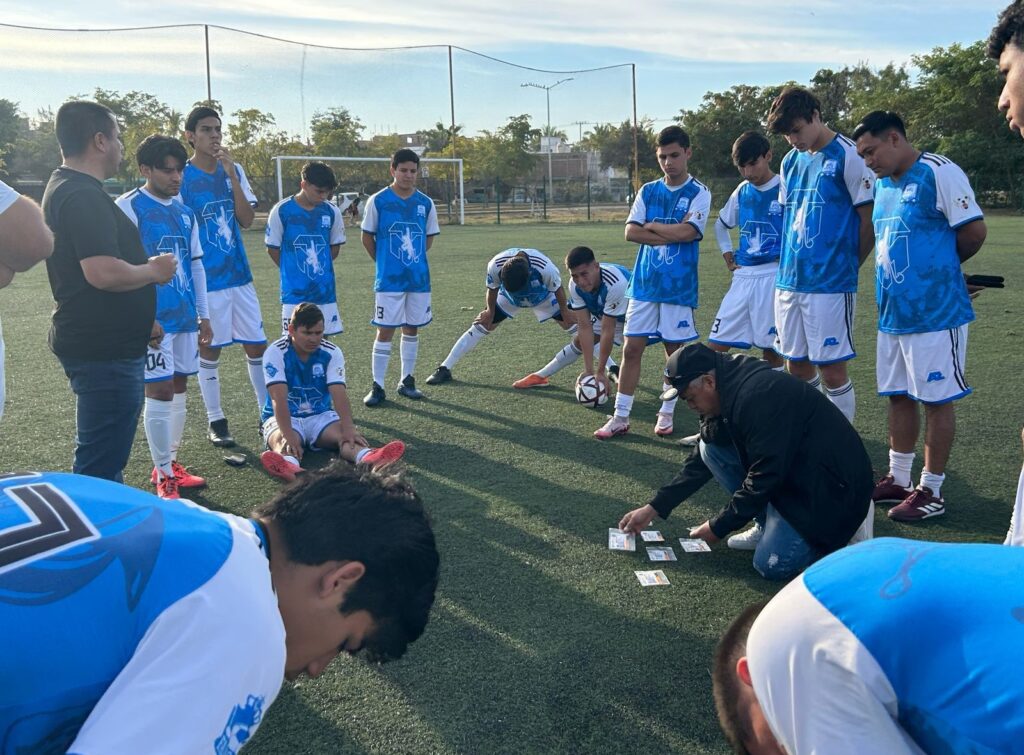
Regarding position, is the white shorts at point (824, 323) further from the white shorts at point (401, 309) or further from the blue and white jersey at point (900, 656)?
the blue and white jersey at point (900, 656)

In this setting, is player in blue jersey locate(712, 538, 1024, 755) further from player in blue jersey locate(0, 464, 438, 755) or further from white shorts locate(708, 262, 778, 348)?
white shorts locate(708, 262, 778, 348)

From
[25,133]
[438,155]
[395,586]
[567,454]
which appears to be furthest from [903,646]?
[25,133]

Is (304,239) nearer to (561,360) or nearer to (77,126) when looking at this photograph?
(561,360)

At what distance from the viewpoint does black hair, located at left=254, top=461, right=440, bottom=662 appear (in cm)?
146

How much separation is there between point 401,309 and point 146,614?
6036 mm

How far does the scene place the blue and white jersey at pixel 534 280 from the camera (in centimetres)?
727

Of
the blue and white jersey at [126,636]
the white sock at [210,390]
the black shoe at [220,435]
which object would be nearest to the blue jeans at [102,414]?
the black shoe at [220,435]

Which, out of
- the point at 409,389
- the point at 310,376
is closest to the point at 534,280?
the point at 409,389

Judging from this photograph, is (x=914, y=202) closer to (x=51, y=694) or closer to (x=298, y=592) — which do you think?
(x=298, y=592)

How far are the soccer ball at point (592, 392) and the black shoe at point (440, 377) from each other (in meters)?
1.53

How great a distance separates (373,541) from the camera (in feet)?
4.82

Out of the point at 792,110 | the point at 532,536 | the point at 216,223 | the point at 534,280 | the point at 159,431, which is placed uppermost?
the point at 792,110

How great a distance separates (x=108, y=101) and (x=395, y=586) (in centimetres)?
3774

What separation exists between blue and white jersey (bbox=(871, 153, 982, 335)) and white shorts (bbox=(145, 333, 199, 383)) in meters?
4.29
